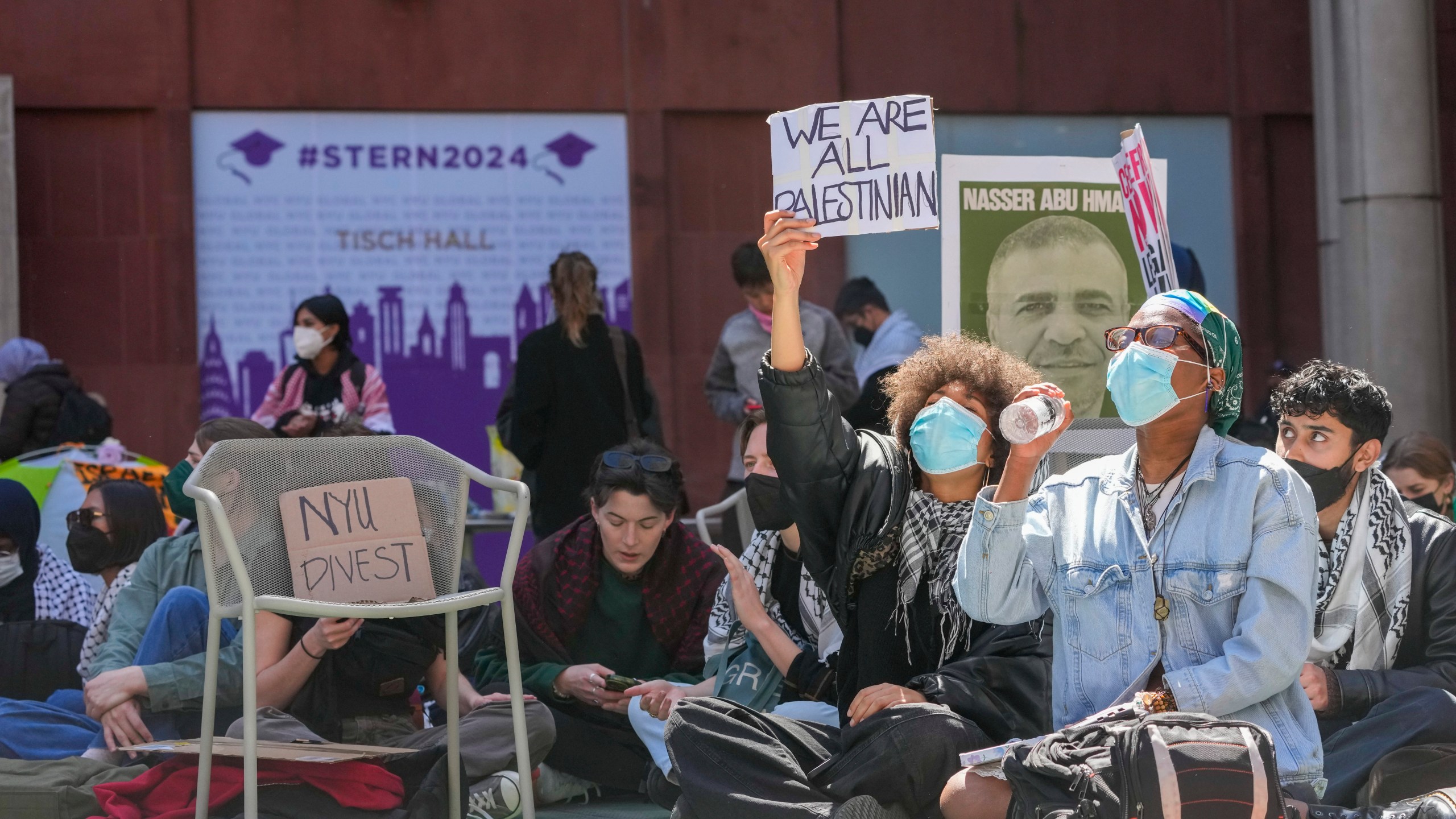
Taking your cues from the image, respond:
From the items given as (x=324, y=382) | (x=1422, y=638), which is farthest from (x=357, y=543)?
(x=324, y=382)

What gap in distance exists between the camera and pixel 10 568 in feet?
19.1

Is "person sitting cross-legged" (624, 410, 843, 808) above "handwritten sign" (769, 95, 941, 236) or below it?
below

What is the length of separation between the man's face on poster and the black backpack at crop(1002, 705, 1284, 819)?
2280 millimetres

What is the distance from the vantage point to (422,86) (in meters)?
10.4

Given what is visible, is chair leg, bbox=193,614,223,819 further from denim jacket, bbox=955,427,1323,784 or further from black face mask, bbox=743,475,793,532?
denim jacket, bbox=955,427,1323,784

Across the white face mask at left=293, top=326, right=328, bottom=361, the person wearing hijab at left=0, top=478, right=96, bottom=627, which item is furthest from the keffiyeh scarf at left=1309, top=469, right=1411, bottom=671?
the white face mask at left=293, top=326, right=328, bottom=361

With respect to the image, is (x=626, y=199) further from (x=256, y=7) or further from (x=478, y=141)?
(x=256, y=7)

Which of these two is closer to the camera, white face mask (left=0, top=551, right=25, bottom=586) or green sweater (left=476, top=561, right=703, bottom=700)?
green sweater (left=476, top=561, right=703, bottom=700)

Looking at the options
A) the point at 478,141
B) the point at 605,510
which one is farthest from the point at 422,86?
the point at 605,510

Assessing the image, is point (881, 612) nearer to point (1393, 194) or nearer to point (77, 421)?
point (77, 421)

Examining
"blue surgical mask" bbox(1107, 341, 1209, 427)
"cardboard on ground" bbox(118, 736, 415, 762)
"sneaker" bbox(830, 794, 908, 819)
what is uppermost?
"blue surgical mask" bbox(1107, 341, 1209, 427)

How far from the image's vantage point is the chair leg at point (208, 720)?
13.0ft

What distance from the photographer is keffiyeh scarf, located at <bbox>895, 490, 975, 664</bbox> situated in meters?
4.03

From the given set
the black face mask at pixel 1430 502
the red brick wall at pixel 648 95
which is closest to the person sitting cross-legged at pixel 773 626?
the black face mask at pixel 1430 502
